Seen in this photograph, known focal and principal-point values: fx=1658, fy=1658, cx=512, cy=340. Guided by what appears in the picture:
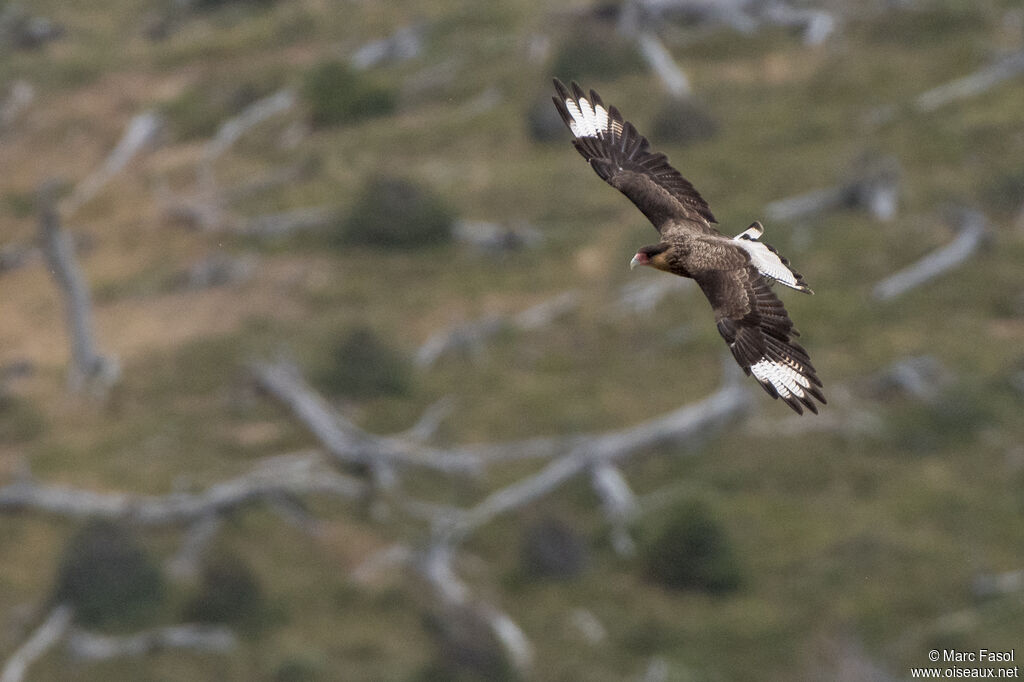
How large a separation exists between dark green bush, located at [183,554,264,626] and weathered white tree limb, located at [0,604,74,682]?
1493mm

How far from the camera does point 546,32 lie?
41500 millimetres

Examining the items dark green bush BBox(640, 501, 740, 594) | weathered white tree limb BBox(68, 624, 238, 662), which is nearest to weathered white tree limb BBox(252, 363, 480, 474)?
dark green bush BBox(640, 501, 740, 594)

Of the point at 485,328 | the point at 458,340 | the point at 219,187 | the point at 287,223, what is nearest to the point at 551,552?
the point at 458,340

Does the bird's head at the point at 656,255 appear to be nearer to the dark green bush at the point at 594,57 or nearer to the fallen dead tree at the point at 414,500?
the fallen dead tree at the point at 414,500

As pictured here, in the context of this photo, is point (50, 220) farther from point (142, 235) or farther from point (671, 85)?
point (671, 85)

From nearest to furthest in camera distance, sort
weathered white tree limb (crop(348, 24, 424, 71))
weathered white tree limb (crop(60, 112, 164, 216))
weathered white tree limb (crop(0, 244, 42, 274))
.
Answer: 1. weathered white tree limb (crop(0, 244, 42, 274))
2. weathered white tree limb (crop(60, 112, 164, 216))
3. weathered white tree limb (crop(348, 24, 424, 71))

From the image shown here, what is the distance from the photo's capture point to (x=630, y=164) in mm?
12766

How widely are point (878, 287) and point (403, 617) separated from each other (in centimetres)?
1191

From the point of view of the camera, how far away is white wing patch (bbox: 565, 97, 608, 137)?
1295 cm

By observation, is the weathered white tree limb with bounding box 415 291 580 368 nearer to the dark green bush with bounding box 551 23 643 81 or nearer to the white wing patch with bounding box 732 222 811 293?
the dark green bush with bounding box 551 23 643 81

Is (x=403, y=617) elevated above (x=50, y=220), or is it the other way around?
(x=50, y=220)

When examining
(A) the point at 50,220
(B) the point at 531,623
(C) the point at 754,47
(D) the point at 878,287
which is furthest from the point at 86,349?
(C) the point at 754,47

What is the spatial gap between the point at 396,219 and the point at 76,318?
727cm

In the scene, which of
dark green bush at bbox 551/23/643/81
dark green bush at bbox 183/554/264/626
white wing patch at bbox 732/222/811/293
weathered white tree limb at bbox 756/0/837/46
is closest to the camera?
white wing patch at bbox 732/222/811/293
